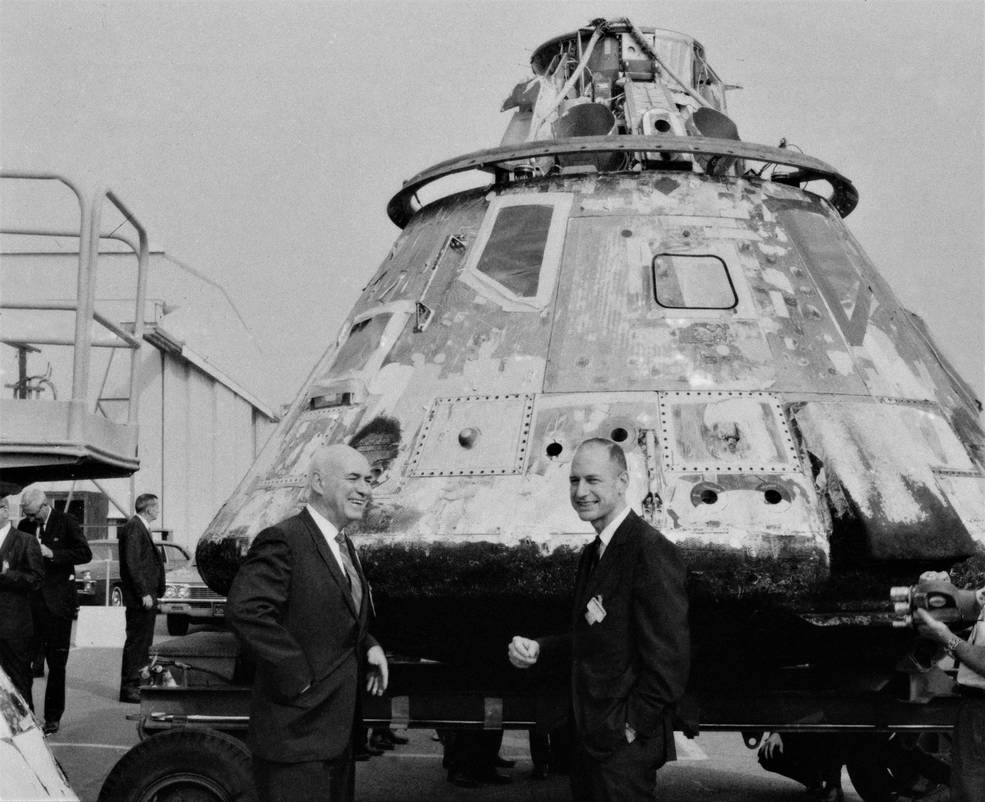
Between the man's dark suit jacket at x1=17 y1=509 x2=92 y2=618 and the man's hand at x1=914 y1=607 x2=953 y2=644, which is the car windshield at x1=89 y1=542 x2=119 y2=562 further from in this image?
the man's hand at x1=914 y1=607 x2=953 y2=644

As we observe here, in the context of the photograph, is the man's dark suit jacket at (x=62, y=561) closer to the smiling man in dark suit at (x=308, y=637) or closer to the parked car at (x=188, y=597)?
the parked car at (x=188, y=597)

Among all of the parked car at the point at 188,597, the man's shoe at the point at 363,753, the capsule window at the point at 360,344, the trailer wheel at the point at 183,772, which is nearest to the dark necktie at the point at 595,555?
the man's shoe at the point at 363,753

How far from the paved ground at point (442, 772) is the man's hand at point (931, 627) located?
7.58 ft

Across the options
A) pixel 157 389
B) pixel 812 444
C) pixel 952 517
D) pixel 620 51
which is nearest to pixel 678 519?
pixel 812 444

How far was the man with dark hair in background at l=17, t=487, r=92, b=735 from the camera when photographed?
7027 millimetres

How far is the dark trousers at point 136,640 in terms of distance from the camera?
8.09 m

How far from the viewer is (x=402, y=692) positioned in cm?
425

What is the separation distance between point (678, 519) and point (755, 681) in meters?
0.90

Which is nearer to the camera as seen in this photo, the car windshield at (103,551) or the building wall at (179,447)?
the car windshield at (103,551)

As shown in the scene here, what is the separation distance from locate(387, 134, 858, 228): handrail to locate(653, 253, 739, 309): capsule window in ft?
1.83

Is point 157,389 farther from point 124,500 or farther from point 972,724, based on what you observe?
point 972,724

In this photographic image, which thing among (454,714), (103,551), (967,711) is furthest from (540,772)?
(103,551)

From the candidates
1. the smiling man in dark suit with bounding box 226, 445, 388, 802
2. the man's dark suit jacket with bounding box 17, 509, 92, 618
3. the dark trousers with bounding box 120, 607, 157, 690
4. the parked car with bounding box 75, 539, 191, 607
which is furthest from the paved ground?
the parked car with bounding box 75, 539, 191, 607

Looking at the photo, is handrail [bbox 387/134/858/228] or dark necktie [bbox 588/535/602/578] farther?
handrail [bbox 387/134/858/228]
